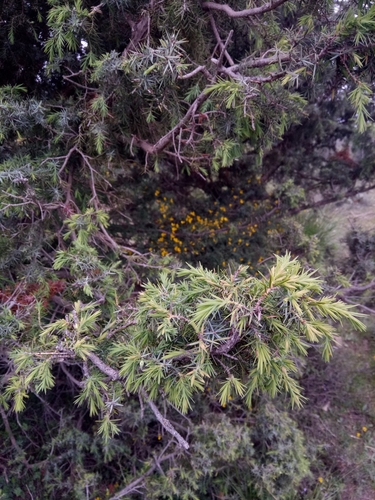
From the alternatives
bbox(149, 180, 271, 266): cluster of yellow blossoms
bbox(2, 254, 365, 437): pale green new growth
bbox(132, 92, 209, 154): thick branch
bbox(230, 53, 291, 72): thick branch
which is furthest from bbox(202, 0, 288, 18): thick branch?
bbox(149, 180, 271, 266): cluster of yellow blossoms

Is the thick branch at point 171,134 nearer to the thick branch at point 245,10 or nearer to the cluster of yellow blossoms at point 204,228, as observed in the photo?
the thick branch at point 245,10

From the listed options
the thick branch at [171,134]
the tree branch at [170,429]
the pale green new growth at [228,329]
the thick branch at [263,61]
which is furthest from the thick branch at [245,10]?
the tree branch at [170,429]

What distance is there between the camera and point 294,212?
13.1ft

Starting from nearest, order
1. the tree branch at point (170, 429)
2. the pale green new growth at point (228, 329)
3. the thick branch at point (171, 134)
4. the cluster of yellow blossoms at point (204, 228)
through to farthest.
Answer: the pale green new growth at point (228, 329)
the tree branch at point (170, 429)
the thick branch at point (171, 134)
the cluster of yellow blossoms at point (204, 228)

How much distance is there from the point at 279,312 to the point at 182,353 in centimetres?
28

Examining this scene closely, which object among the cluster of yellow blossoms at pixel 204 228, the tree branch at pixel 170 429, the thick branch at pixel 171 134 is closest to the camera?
the tree branch at pixel 170 429

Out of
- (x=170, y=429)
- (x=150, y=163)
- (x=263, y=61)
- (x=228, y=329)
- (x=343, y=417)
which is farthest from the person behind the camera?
(x=343, y=417)

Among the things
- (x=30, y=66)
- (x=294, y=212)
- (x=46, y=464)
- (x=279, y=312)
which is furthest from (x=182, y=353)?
(x=294, y=212)

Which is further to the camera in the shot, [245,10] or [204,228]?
[204,228]

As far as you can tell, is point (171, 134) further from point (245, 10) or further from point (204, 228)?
point (204, 228)

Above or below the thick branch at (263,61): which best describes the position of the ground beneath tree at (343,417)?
below

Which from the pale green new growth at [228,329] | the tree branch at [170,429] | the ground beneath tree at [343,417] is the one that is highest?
the pale green new growth at [228,329]

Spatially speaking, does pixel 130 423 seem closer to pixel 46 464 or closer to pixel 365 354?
pixel 46 464

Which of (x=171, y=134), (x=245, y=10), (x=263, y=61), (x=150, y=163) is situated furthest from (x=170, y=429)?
(x=150, y=163)
